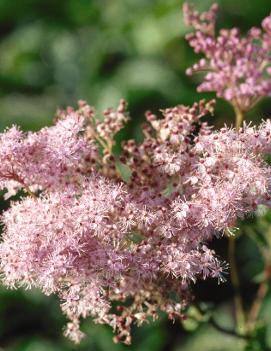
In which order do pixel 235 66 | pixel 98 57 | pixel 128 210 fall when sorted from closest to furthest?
pixel 128 210, pixel 235 66, pixel 98 57

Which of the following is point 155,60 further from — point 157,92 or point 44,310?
point 44,310

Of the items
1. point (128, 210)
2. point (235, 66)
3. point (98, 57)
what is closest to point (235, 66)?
point (235, 66)

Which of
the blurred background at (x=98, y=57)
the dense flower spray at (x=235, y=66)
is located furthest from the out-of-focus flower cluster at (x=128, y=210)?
the blurred background at (x=98, y=57)

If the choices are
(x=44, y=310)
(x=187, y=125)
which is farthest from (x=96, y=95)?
(x=187, y=125)

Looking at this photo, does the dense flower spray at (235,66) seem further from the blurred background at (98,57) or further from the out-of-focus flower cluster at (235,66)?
the blurred background at (98,57)

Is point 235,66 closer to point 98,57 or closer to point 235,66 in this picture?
point 235,66

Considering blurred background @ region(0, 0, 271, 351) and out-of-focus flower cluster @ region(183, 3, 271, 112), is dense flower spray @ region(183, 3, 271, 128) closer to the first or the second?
out-of-focus flower cluster @ region(183, 3, 271, 112)

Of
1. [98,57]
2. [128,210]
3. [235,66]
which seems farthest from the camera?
[98,57]
